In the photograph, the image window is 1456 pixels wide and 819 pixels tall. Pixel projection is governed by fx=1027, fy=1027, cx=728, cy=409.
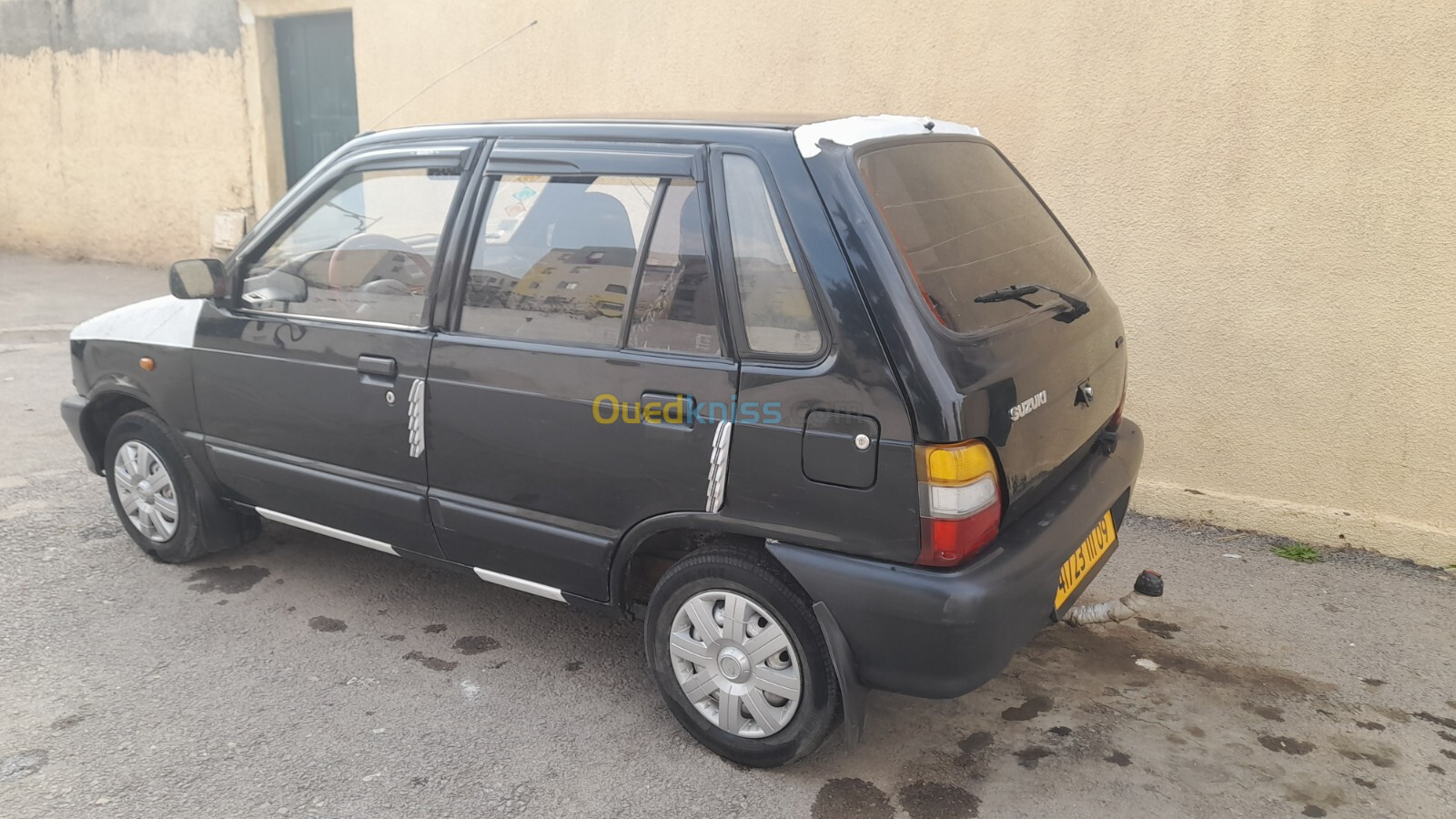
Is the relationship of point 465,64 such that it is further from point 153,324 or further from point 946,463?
point 946,463

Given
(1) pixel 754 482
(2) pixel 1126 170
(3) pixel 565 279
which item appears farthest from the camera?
(2) pixel 1126 170

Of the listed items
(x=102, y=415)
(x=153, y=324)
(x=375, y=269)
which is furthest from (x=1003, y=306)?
(x=102, y=415)

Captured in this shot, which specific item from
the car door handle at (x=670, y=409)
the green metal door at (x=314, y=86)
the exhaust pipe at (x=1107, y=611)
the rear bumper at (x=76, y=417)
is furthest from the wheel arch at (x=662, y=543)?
the green metal door at (x=314, y=86)

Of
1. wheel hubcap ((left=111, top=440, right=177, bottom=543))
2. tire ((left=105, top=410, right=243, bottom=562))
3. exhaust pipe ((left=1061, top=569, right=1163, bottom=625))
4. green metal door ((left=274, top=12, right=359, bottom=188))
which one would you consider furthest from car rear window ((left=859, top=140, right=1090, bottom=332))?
green metal door ((left=274, top=12, right=359, bottom=188))

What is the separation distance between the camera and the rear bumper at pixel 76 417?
4312 mm

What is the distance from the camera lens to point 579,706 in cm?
329

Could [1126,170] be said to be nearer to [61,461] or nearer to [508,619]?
[508,619]

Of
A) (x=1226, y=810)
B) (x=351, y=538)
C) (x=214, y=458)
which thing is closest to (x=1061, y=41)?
(x=1226, y=810)

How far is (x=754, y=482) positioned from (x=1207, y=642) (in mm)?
2078

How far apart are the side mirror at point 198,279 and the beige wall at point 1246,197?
3.20m

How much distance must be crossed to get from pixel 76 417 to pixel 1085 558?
4.02 m

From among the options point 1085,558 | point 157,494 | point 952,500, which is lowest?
Result: point 157,494

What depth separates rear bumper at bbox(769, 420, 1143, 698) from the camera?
8.23 ft

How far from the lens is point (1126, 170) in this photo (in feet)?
15.5
